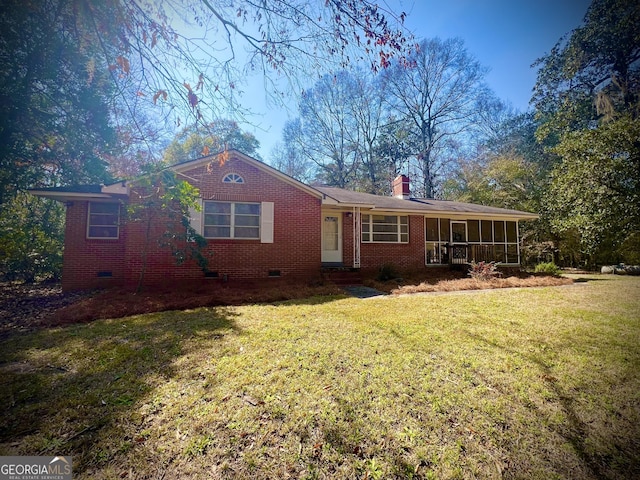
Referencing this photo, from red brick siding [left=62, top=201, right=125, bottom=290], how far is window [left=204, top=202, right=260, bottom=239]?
3.26 metres

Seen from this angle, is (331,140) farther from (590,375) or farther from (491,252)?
(590,375)

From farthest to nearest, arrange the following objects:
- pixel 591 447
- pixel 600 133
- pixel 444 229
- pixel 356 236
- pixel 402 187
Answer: pixel 402 187 < pixel 444 229 < pixel 600 133 < pixel 356 236 < pixel 591 447

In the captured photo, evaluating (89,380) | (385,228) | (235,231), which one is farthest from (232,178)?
(89,380)

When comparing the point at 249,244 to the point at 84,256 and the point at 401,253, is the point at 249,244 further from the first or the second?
the point at 401,253

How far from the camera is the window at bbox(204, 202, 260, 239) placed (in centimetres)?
970

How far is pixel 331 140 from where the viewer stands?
88.0 feet

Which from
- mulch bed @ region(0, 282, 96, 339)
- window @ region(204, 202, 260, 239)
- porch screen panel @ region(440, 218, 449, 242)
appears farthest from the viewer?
porch screen panel @ region(440, 218, 449, 242)

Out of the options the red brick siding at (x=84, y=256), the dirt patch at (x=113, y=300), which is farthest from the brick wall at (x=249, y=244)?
the red brick siding at (x=84, y=256)

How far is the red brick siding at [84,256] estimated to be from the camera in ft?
29.6

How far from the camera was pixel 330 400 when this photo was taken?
2.53m

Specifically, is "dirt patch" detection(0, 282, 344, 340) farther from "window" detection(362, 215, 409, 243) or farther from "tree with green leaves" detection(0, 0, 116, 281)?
"window" detection(362, 215, 409, 243)

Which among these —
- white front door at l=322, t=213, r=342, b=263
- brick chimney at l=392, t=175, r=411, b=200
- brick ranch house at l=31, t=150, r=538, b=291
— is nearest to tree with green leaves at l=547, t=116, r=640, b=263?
brick chimney at l=392, t=175, r=411, b=200

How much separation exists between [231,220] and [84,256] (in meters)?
5.15

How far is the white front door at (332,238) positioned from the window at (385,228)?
4.43 ft
